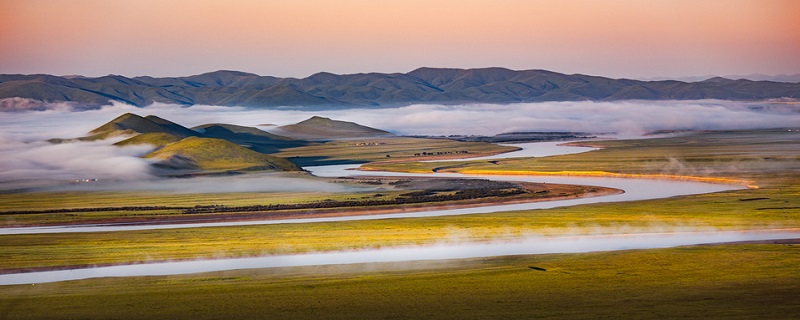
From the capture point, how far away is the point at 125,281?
44469 millimetres

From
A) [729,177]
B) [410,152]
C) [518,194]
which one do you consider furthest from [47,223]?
[410,152]

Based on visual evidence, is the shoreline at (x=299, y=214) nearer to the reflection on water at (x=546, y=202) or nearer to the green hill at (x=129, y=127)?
the reflection on water at (x=546, y=202)

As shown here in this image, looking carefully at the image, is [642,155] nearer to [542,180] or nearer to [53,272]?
[542,180]

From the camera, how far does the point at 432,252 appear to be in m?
53.2

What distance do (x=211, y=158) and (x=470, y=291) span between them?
10712 centimetres

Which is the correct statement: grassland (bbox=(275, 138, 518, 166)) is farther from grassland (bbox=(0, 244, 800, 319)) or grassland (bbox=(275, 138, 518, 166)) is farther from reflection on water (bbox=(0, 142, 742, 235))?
grassland (bbox=(0, 244, 800, 319))

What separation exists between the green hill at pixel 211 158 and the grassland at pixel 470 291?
8948 cm

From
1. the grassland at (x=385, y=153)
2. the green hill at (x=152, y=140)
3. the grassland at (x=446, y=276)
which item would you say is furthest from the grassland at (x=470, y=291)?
the green hill at (x=152, y=140)

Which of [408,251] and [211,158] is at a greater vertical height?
[211,158]

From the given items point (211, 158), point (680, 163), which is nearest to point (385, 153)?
point (211, 158)

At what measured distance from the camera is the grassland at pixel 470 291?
3397 cm

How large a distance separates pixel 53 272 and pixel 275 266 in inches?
456

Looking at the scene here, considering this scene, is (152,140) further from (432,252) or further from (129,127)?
(432,252)

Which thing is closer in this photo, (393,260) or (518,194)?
(393,260)
